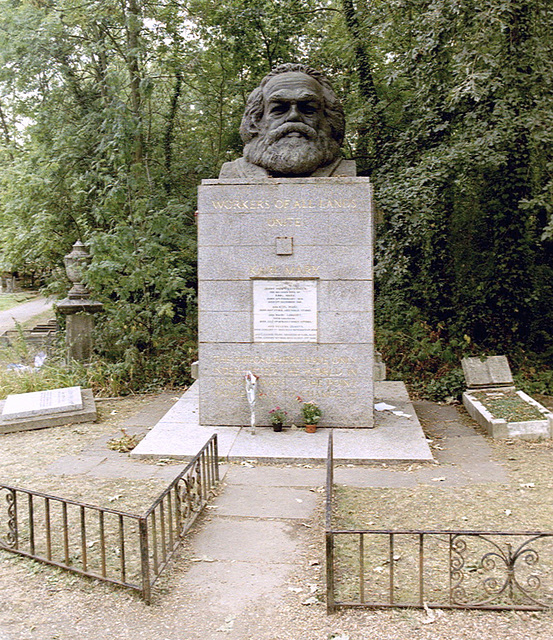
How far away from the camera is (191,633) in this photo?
10.7ft

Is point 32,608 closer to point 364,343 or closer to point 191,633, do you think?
point 191,633

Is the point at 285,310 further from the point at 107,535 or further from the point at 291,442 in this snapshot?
the point at 107,535

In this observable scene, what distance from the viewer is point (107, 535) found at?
14.7 ft

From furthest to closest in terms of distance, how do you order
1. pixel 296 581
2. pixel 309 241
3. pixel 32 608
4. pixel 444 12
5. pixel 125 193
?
1. pixel 125 193
2. pixel 444 12
3. pixel 309 241
4. pixel 296 581
5. pixel 32 608

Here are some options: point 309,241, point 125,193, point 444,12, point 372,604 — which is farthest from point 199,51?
point 372,604

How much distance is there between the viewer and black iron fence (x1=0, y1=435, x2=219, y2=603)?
3.66 meters

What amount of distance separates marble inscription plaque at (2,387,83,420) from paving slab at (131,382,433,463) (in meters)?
1.36

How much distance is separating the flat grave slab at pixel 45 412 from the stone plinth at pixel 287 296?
1.79 metres

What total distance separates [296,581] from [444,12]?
6447mm

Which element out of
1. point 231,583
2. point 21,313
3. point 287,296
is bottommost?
point 231,583

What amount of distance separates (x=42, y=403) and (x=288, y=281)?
339 centimetres

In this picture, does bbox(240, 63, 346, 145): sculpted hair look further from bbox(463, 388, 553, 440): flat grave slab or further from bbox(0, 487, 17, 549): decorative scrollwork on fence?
bbox(0, 487, 17, 549): decorative scrollwork on fence

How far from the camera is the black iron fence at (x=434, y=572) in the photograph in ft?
10.9

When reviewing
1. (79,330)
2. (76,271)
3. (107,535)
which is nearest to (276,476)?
(107,535)
